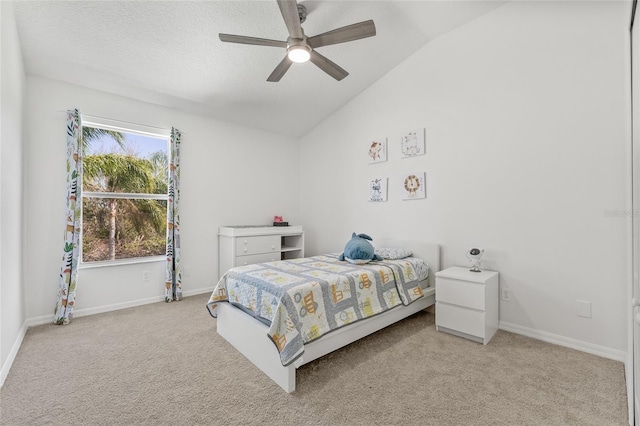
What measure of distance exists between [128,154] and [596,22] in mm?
4919

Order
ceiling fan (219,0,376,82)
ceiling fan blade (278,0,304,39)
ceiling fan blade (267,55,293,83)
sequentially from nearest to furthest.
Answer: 1. ceiling fan blade (278,0,304,39)
2. ceiling fan (219,0,376,82)
3. ceiling fan blade (267,55,293,83)

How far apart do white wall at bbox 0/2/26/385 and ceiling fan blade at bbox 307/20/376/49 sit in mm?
2171

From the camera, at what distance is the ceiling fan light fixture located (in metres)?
2.34

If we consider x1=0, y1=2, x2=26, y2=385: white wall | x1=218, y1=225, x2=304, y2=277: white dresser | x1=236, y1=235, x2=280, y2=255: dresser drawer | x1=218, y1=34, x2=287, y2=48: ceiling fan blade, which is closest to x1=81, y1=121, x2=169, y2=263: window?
x1=0, y1=2, x2=26, y2=385: white wall

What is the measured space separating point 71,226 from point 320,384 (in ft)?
9.80

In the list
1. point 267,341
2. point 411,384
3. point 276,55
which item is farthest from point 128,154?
point 411,384

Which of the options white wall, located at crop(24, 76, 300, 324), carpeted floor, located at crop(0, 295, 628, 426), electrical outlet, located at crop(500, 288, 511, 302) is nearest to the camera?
carpeted floor, located at crop(0, 295, 628, 426)

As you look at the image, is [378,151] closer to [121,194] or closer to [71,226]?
[121,194]

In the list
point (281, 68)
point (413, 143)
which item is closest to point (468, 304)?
point (413, 143)

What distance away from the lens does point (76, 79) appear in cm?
310

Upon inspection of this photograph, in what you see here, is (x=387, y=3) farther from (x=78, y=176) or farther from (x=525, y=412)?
(x=78, y=176)

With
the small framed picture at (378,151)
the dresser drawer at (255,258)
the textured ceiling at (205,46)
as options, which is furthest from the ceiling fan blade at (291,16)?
the dresser drawer at (255,258)

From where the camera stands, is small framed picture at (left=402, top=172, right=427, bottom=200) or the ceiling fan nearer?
the ceiling fan

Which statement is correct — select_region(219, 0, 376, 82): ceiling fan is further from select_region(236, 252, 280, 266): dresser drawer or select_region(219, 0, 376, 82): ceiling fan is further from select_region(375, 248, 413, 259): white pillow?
select_region(236, 252, 280, 266): dresser drawer
